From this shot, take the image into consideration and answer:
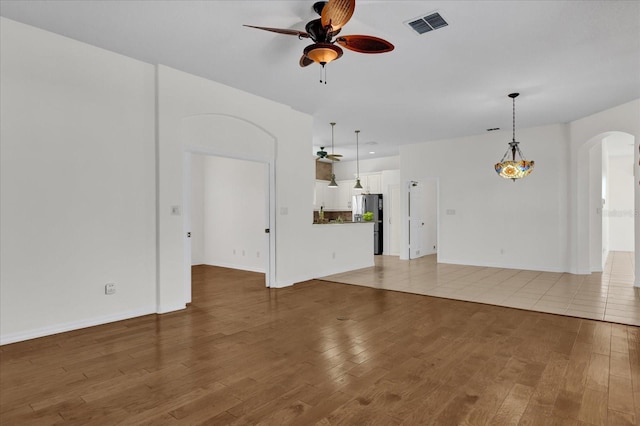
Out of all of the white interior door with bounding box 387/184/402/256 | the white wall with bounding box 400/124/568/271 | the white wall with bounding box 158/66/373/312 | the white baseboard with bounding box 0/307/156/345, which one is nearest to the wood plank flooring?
the white baseboard with bounding box 0/307/156/345

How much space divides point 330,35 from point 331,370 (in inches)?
107

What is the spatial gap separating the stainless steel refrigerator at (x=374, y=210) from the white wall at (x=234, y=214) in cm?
385

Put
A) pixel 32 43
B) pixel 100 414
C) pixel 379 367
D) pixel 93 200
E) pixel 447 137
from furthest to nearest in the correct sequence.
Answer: pixel 447 137 → pixel 93 200 → pixel 32 43 → pixel 379 367 → pixel 100 414

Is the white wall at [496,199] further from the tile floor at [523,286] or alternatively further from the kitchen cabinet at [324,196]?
the kitchen cabinet at [324,196]

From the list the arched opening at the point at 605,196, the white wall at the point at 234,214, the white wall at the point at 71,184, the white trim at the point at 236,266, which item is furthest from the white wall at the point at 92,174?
the arched opening at the point at 605,196

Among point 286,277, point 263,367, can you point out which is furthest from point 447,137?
point 263,367

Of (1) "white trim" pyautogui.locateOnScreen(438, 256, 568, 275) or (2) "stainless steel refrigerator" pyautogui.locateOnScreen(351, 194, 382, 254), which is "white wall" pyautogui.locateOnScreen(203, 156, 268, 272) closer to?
(2) "stainless steel refrigerator" pyautogui.locateOnScreen(351, 194, 382, 254)

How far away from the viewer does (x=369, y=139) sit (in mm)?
8469

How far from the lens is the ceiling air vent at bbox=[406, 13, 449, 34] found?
126 inches

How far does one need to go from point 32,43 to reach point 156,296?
9.65 ft

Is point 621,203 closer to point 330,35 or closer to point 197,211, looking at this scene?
point 330,35

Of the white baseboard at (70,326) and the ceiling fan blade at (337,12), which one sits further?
the white baseboard at (70,326)

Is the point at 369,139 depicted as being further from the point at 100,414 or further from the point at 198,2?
the point at 100,414

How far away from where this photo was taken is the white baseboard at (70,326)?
3319 mm
